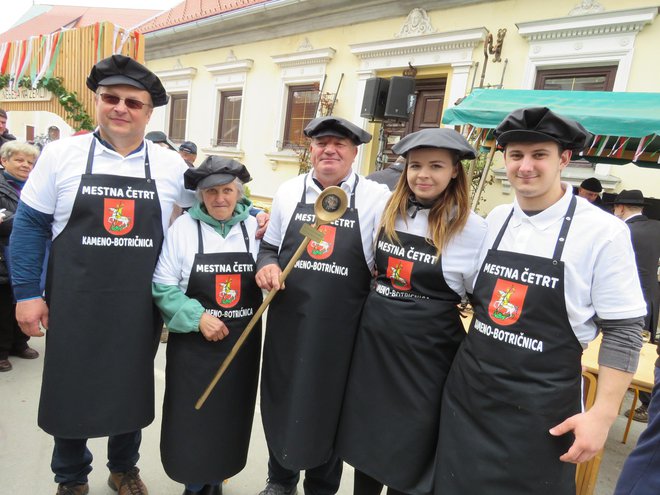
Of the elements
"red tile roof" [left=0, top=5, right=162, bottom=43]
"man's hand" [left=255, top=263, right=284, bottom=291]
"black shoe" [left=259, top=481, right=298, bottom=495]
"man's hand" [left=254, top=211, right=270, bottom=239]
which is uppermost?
"red tile roof" [left=0, top=5, right=162, bottom=43]

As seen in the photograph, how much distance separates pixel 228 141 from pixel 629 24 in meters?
7.80

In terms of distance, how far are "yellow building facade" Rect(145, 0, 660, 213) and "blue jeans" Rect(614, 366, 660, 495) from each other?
4.70m

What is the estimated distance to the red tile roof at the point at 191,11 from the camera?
942 cm

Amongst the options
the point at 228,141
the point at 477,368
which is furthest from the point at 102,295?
the point at 228,141

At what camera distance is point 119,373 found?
1.90 m

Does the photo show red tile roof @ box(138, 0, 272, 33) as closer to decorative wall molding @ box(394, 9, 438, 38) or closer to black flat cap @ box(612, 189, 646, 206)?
decorative wall molding @ box(394, 9, 438, 38)

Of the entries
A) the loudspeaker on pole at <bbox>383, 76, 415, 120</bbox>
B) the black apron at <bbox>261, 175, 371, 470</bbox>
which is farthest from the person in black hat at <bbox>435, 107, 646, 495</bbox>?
the loudspeaker on pole at <bbox>383, 76, 415, 120</bbox>

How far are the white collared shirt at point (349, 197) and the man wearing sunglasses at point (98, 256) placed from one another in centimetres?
53

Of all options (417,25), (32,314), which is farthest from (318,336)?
(417,25)

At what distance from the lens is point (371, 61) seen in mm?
7312

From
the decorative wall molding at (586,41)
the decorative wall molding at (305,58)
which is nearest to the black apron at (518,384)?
the decorative wall molding at (586,41)

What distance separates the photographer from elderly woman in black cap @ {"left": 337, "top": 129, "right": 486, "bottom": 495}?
65.9 inches

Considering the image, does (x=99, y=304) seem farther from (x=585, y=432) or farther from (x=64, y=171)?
(x=585, y=432)

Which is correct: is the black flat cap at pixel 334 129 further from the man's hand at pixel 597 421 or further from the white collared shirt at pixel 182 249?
the man's hand at pixel 597 421
